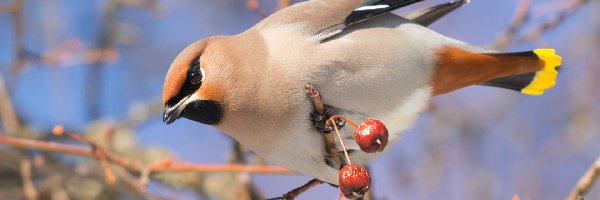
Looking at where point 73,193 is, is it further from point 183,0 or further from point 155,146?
point 183,0

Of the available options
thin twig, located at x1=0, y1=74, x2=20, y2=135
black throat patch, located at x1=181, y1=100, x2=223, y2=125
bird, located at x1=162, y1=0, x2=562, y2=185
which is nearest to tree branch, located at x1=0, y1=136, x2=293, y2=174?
bird, located at x1=162, y1=0, x2=562, y2=185

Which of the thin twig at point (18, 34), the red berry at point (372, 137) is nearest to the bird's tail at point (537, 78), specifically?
the red berry at point (372, 137)

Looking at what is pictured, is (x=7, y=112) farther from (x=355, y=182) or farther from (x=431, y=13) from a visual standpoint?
(x=355, y=182)

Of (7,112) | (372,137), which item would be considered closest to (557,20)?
(372,137)

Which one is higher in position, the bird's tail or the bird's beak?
the bird's beak

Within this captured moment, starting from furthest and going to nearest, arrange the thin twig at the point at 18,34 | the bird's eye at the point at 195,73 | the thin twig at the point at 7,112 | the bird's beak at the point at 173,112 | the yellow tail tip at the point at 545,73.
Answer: the thin twig at the point at 7,112, the thin twig at the point at 18,34, the yellow tail tip at the point at 545,73, the bird's eye at the point at 195,73, the bird's beak at the point at 173,112

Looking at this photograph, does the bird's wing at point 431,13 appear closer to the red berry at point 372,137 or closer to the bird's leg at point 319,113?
the bird's leg at point 319,113

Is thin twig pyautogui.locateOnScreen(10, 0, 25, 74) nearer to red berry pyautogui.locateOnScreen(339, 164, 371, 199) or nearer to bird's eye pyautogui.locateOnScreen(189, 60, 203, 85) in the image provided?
bird's eye pyautogui.locateOnScreen(189, 60, 203, 85)
